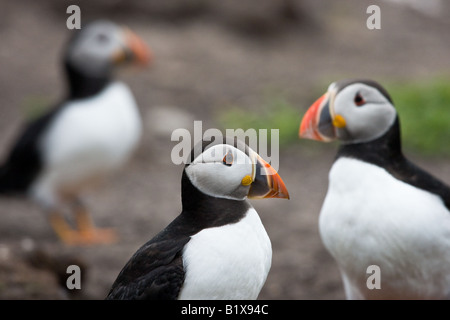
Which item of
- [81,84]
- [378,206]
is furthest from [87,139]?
[378,206]

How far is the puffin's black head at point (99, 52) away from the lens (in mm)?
6566

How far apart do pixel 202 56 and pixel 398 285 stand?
25.3ft

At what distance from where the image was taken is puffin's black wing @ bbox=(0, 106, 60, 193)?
21.5 feet

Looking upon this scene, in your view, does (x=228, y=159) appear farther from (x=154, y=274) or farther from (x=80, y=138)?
(x=80, y=138)

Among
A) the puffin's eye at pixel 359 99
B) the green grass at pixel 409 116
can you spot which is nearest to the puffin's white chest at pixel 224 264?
the puffin's eye at pixel 359 99

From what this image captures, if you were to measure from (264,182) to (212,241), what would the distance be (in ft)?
1.18

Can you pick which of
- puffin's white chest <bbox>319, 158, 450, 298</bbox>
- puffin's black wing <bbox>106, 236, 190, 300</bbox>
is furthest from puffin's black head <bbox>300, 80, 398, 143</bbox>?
puffin's black wing <bbox>106, 236, 190, 300</bbox>

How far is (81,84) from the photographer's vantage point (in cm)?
657

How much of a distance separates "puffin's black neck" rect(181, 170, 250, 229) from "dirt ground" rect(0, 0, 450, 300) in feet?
4.82

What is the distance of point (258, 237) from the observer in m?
3.21

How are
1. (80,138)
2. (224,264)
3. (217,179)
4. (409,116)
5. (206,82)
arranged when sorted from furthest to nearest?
(206,82)
(409,116)
(80,138)
(217,179)
(224,264)

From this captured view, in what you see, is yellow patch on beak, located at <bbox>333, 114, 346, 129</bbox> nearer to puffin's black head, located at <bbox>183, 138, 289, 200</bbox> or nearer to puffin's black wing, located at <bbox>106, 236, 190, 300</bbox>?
puffin's black head, located at <bbox>183, 138, 289, 200</bbox>

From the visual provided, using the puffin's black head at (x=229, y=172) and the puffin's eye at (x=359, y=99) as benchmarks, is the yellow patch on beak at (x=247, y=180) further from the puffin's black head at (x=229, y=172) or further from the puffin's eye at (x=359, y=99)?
the puffin's eye at (x=359, y=99)

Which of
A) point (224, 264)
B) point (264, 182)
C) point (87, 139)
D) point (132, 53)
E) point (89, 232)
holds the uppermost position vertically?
point (132, 53)
